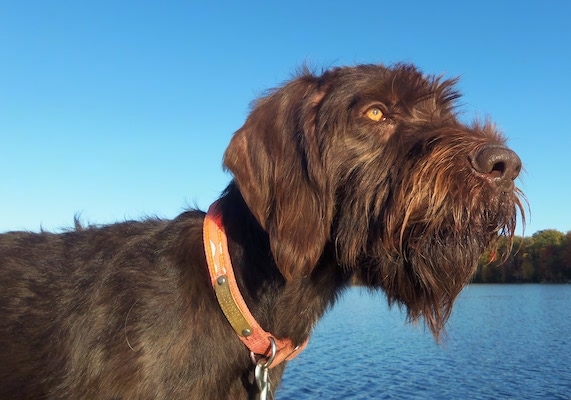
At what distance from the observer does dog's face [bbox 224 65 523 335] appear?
263 centimetres

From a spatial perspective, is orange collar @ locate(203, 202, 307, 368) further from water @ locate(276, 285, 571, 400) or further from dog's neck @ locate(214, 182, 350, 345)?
water @ locate(276, 285, 571, 400)

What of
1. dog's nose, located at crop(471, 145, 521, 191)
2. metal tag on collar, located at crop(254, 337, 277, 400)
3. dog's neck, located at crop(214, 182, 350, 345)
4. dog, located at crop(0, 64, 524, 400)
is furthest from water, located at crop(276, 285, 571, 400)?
dog's nose, located at crop(471, 145, 521, 191)

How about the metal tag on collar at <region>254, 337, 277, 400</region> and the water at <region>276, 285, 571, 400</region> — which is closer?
the metal tag on collar at <region>254, 337, 277, 400</region>

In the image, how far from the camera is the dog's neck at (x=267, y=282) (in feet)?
9.82

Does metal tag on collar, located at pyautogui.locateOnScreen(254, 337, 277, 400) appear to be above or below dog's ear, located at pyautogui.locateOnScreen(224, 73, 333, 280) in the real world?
below

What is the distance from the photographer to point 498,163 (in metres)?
2.57

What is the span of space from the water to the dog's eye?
7320mm

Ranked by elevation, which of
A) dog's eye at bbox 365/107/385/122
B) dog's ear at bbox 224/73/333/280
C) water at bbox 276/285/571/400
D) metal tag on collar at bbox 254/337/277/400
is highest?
dog's eye at bbox 365/107/385/122

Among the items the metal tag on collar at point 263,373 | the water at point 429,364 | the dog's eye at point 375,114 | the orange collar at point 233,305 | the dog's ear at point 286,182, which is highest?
the dog's eye at point 375,114

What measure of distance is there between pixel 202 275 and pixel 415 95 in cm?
156

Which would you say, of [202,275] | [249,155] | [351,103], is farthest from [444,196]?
[202,275]

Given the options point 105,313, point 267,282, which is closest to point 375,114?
point 267,282

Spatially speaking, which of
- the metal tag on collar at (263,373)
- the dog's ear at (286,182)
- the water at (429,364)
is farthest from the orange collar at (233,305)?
the water at (429,364)

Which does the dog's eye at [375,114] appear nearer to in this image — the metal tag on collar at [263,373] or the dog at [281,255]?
the dog at [281,255]
